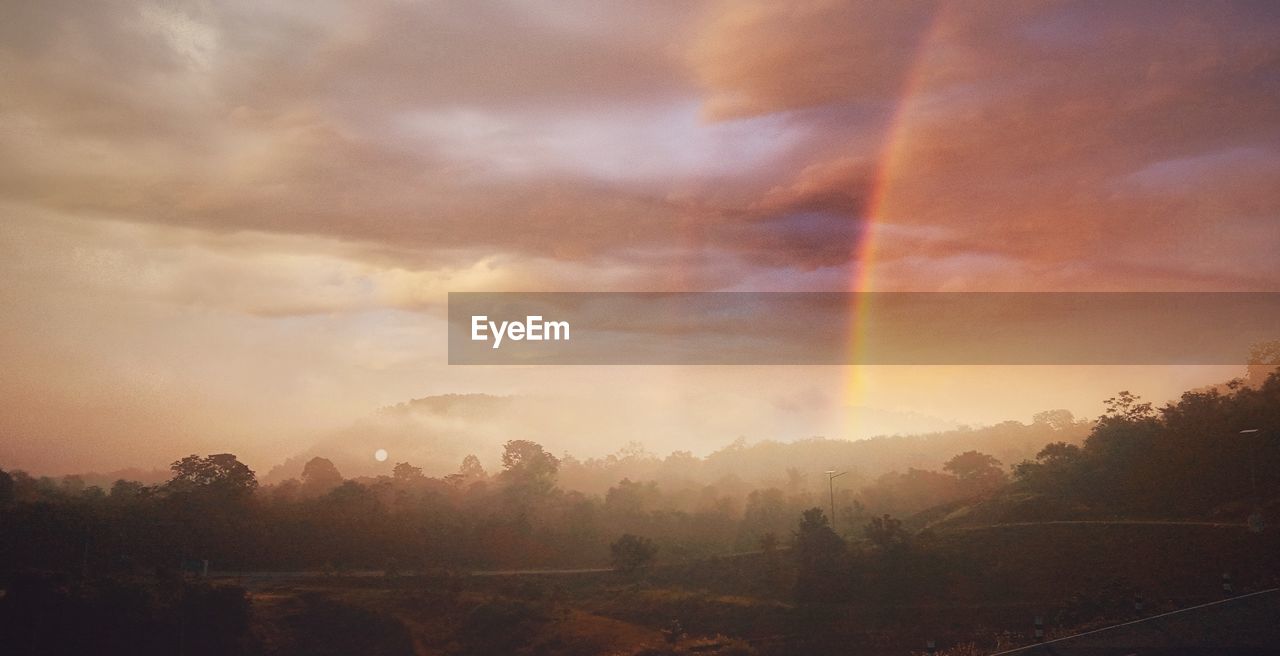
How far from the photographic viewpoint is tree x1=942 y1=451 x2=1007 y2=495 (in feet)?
327

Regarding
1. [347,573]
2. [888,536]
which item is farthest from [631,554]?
[347,573]

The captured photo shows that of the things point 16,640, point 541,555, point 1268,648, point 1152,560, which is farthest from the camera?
point 541,555

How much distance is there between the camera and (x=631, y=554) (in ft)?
257

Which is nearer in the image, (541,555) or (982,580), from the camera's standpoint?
(982,580)

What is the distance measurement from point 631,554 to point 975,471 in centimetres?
5322

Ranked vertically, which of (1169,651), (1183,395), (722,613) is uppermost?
(1183,395)

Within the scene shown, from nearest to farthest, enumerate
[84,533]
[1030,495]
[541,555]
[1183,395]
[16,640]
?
[16,640] → [84,533] → [1030,495] → [1183,395] → [541,555]

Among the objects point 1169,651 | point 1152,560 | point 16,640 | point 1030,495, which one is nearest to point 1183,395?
point 1030,495

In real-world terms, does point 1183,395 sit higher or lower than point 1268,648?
higher

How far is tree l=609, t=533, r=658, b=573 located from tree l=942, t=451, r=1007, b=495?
134ft

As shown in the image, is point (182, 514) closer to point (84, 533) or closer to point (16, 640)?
point (84, 533)

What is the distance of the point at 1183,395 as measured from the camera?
86.8 meters

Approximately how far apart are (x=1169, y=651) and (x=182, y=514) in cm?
8557

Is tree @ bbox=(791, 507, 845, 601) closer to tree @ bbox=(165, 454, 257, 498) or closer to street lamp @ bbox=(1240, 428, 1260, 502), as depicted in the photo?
street lamp @ bbox=(1240, 428, 1260, 502)
